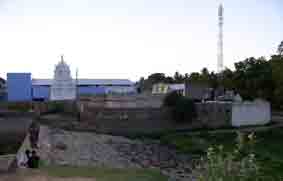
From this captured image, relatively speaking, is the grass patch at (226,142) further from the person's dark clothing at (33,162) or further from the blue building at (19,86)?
the blue building at (19,86)

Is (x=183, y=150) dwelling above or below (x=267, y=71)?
below

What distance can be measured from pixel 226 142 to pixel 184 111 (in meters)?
7.97

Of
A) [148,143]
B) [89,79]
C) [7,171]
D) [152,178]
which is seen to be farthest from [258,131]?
[89,79]

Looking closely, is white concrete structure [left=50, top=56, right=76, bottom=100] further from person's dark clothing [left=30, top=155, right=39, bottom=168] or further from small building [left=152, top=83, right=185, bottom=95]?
person's dark clothing [left=30, top=155, right=39, bottom=168]

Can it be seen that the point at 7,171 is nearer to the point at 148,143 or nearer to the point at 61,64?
the point at 148,143

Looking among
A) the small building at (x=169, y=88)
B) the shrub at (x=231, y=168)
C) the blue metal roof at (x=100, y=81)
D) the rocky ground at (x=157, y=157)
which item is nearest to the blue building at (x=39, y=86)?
the blue metal roof at (x=100, y=81)

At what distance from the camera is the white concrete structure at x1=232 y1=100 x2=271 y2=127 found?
126 ft

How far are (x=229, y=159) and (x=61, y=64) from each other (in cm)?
4824

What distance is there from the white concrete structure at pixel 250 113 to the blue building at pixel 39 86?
15.3m

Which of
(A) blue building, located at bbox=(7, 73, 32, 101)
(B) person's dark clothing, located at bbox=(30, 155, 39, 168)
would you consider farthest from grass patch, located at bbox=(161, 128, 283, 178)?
(A) blue building, located at bbox=(7, 73, 32, 101)

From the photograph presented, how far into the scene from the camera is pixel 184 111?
37.5 metres

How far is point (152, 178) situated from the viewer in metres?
13.6

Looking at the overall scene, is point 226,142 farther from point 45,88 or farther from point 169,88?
point 45,88

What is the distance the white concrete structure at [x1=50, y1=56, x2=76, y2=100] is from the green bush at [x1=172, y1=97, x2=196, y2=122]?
1861 centimetres
